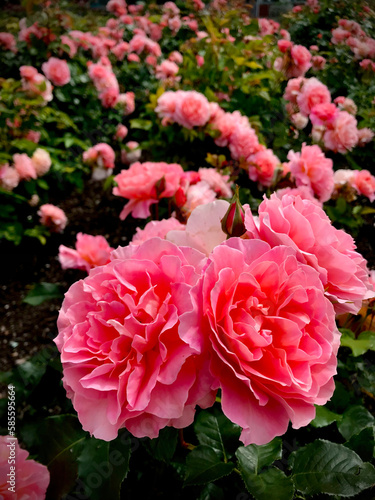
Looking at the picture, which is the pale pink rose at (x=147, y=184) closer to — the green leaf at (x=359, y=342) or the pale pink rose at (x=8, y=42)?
the green leaf at (x=359, y=342)

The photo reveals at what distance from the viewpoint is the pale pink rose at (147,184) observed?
0.85 m

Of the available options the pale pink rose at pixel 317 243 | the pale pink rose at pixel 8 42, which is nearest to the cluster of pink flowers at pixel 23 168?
the pale pink rose at pixel 8 42

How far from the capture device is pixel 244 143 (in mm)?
1343

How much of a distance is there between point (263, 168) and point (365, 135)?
38 centimetres

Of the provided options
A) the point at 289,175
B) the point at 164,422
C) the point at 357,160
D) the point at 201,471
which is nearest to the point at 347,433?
the point at 201,471

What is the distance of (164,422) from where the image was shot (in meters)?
0.37

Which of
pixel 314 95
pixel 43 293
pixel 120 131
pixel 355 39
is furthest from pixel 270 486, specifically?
pixel 120 131

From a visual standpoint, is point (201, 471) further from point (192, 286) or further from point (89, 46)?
point (89, 46)

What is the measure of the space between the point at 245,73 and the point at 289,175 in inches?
46.9

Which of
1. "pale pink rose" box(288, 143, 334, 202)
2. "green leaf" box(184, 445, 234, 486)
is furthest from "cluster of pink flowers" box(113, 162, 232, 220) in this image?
"green leaf" box(184, 445, 234, 486)

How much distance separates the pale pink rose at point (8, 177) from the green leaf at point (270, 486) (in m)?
1.53

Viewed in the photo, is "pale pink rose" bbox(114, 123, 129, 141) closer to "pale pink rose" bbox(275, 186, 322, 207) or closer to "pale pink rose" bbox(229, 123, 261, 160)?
"pale pink rose" bbox(229, 123, 261, 160)

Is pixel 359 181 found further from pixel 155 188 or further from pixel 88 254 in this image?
pixel 88 254

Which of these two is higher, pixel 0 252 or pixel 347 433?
pixel 347 433
